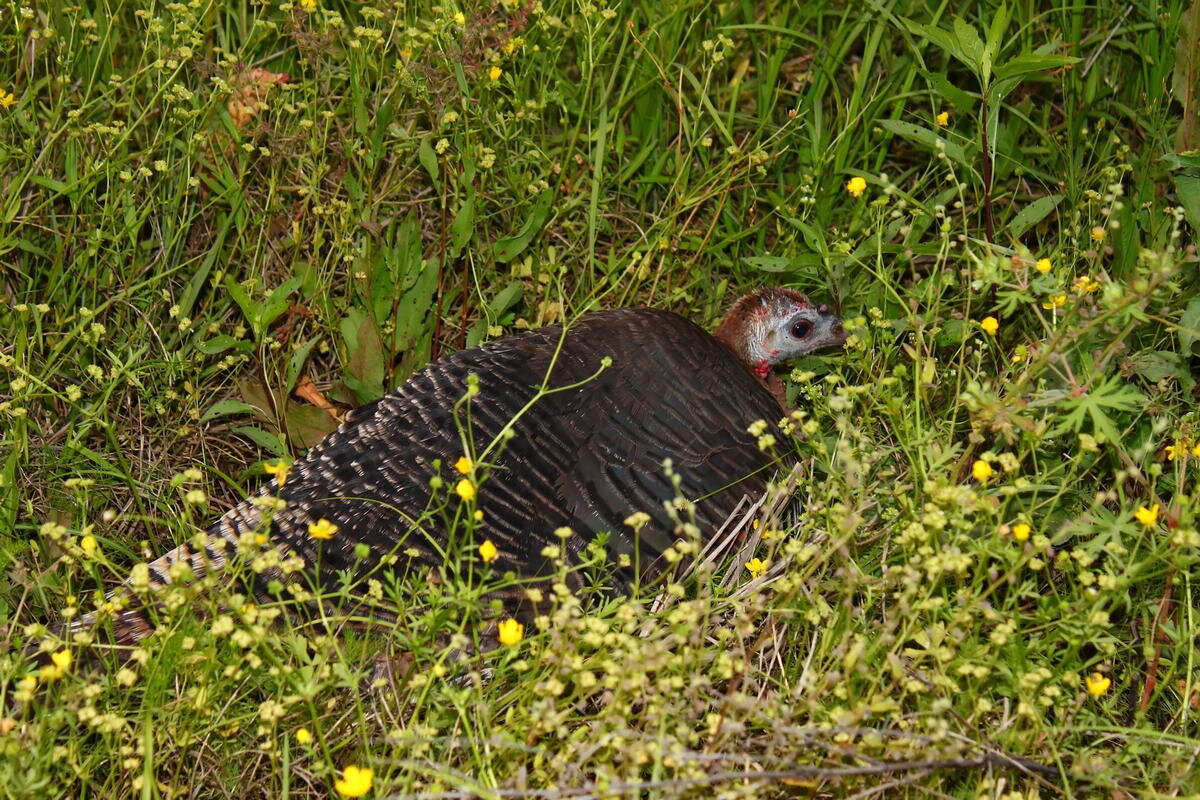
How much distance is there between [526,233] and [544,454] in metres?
1.04

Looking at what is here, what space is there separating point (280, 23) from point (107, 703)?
288 cm

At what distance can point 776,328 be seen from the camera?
4.52 meters

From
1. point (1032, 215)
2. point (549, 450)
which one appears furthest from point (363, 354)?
point (1032, 215)

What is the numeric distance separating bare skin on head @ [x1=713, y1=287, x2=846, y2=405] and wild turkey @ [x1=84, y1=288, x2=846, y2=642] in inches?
11.9

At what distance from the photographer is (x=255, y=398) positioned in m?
4.39

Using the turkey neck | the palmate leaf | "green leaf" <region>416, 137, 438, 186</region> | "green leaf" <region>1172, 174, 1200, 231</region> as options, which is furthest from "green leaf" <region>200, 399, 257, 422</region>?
"green leaf" <region>1172, 174, 1200, 231</region>

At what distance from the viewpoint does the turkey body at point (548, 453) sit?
3.52 metres

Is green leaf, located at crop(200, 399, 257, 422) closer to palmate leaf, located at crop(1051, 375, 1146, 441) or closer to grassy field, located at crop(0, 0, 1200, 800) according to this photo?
grassy field, located at crop(0, 0, 1200, 800)

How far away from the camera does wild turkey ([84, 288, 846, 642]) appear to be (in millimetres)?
3512

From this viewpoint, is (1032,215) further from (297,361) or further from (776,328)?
(297,361)

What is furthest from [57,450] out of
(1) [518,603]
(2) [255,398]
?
(1) [518,603]

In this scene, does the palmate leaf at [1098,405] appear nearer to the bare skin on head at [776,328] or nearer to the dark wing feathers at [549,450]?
the dark wing feathers at [549,450]

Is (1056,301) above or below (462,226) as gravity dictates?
below

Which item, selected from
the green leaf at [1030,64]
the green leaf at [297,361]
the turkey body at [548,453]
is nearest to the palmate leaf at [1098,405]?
the turkey body at [548,453]
